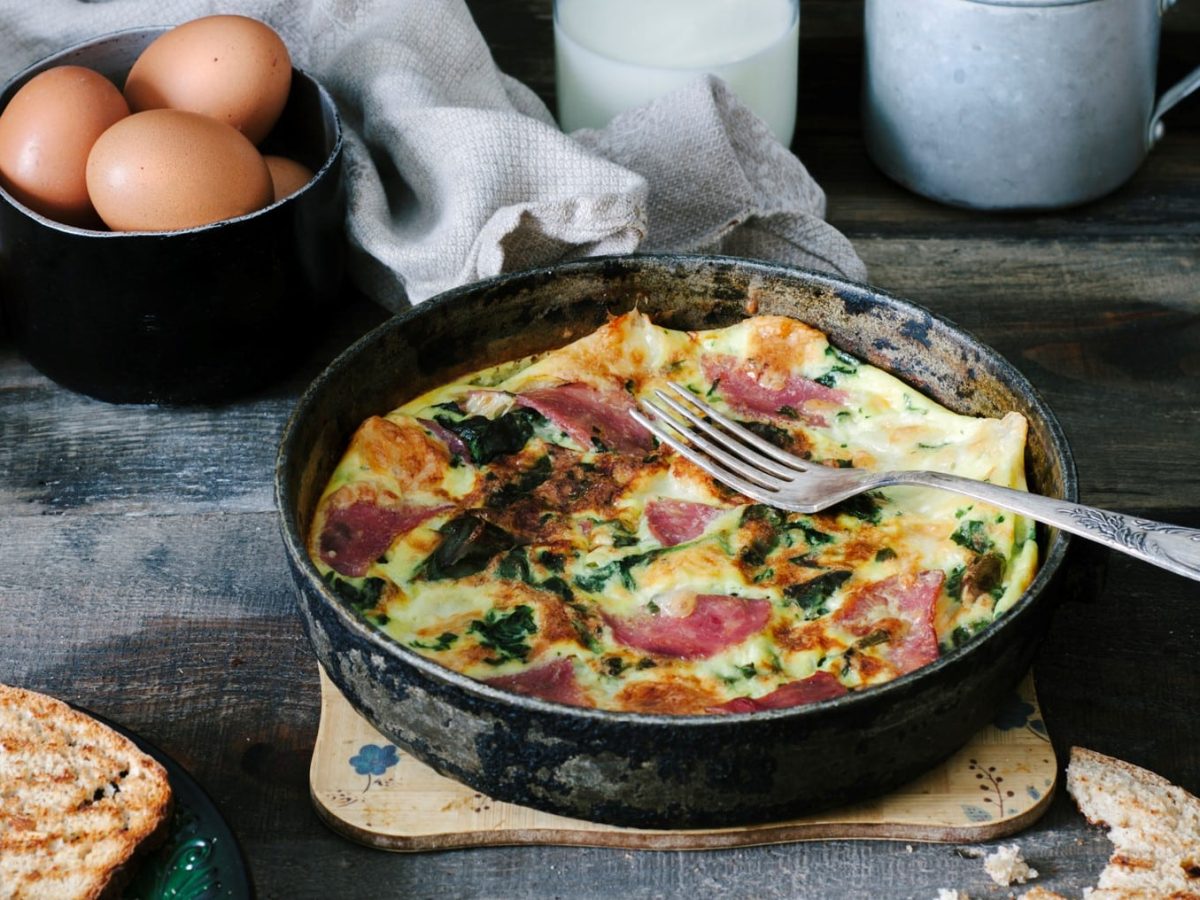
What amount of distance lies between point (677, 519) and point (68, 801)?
895mm

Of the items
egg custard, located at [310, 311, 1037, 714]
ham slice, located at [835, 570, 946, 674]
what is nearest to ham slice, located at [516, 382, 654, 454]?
egg custard, located at [310, 311, 1037, 714]

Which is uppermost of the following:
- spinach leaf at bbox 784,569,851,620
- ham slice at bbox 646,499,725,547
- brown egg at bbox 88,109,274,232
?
brown egg at bbox 88,109,274,232

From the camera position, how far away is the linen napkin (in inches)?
104

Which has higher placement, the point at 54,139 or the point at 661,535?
the point at 54,139

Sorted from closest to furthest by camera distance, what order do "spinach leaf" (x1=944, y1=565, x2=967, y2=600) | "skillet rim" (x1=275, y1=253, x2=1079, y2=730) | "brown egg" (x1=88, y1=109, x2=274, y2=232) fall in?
"skillet rim" (x1=275, y1=253, x2=1079, y2=730), "spinach leaf" (x1=944, y1=565, x2=967, y2=600), "brown egg" (x1=88, y1=109, x2=274, y2=232)

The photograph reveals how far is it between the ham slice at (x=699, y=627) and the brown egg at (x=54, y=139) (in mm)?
1211

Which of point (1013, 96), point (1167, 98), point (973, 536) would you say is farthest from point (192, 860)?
point (1167, 98)

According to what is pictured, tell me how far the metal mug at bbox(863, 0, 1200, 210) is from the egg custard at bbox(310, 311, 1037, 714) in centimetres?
80

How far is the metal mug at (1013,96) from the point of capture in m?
2.80

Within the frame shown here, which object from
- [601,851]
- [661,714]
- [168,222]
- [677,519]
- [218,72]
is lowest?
[601,851]

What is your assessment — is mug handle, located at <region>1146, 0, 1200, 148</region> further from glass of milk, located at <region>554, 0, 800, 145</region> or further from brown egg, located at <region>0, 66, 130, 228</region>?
brown egg, located at <region>0, 66, 130, 228</region>

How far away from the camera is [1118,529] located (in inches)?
71.8

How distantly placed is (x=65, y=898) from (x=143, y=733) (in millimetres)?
363

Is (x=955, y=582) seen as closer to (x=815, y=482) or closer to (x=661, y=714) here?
(x=815, y=482)
